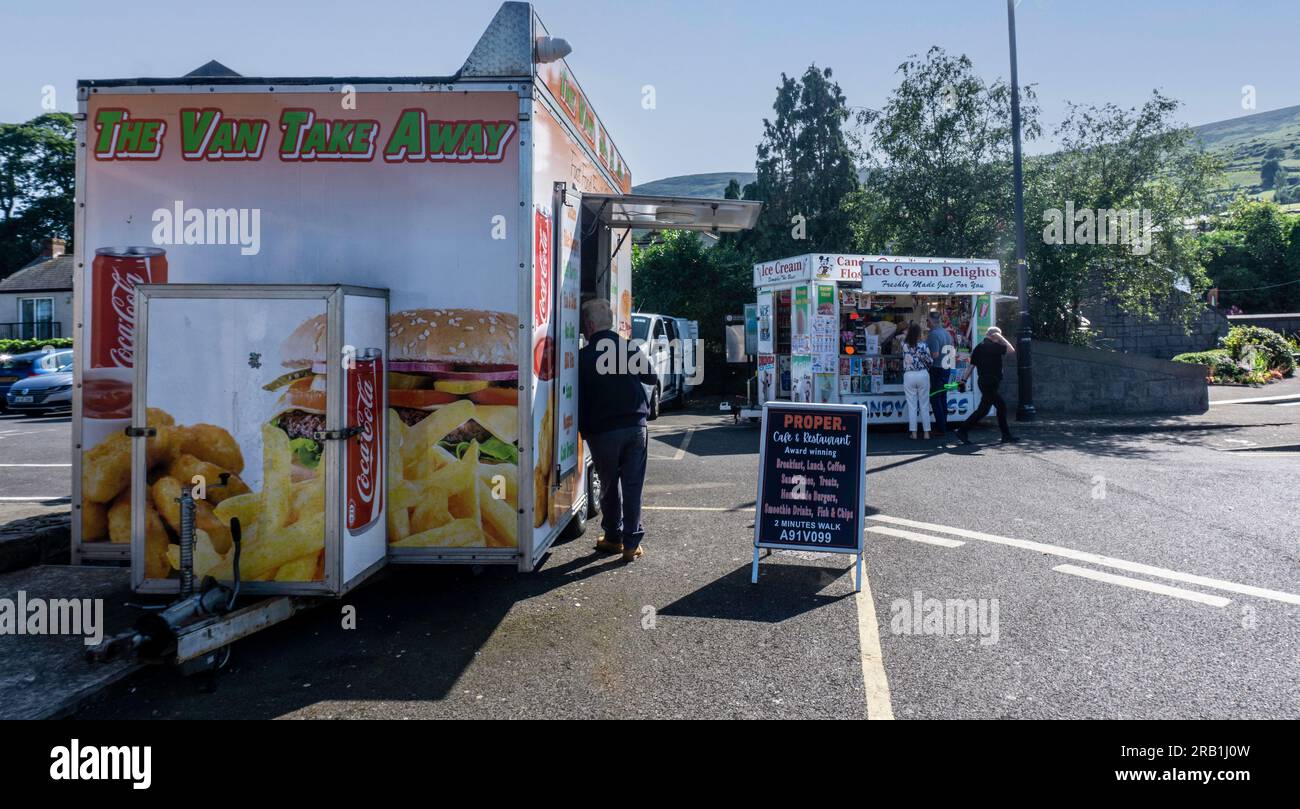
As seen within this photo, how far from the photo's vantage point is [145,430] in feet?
14.0

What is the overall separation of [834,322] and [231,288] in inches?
448

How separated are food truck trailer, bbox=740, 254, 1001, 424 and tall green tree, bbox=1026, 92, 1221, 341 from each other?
4415mm

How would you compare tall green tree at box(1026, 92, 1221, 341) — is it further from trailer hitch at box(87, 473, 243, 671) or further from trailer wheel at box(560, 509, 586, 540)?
trailer hitch at box(87, 473, 243, 671)

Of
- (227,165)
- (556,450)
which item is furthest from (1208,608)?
Result: (227,165)

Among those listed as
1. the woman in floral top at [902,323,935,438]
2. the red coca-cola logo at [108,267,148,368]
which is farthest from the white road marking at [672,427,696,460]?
the red coca-cola logo at [108,267,148,368]

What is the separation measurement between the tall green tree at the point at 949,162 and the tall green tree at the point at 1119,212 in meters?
0.85

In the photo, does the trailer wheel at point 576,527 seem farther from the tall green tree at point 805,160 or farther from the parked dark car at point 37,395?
the tall green tree at point 805,160

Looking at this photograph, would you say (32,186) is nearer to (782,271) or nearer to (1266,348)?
(782,271)

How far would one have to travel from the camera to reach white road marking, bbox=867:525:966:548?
691 cm

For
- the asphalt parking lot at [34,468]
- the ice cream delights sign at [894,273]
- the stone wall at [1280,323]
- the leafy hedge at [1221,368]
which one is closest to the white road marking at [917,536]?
the asphalt parking lot at [34,468]

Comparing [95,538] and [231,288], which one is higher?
[231,288]

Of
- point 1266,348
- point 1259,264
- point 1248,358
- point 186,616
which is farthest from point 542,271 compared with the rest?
point 1259,264

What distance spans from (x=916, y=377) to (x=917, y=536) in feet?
22.3
